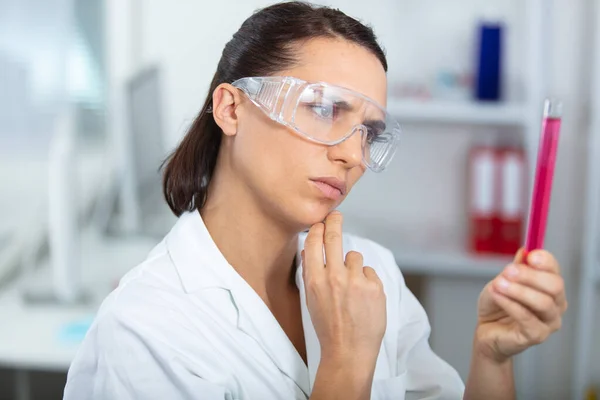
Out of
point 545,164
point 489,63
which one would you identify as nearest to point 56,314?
point 489,63

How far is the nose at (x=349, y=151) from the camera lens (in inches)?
43.4

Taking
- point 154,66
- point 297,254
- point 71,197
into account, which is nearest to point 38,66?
point 154,66

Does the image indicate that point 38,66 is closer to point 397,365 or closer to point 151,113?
point 151,113

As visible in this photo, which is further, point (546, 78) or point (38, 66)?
point (38, 66)

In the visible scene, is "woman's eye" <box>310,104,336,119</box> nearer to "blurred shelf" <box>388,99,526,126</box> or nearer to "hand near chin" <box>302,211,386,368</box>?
"hand near chin" <box>302,211,386,368</box>

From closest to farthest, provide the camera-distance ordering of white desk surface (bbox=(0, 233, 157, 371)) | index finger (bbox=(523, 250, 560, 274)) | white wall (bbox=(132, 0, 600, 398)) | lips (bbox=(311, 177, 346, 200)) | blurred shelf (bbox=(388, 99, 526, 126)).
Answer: index finger (bbox=(523, 250, 560, 274)), lips (bbox=(311, 177, 346, 200)), white desk surface (bbox=(0, 233, 157, 371)), blurred shelf (bbox=(388, 99, 526, 126)), white wall (bbox=(132, 0, 600, 398))

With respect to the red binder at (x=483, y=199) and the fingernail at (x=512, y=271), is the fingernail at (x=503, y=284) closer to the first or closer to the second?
the fingernail at (x=512, y=271)

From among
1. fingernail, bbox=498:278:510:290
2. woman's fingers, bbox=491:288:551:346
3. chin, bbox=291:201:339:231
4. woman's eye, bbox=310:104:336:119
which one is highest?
woman's eye, bbox=310:104:336:119

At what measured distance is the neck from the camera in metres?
1.20

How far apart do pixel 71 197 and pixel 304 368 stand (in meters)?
1.19

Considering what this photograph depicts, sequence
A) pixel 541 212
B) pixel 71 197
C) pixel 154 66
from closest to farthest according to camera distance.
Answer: pixel 541 212, pixel 71 197, pixel 154 66

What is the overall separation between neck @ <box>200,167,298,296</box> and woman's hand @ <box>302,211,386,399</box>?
15 centimetres

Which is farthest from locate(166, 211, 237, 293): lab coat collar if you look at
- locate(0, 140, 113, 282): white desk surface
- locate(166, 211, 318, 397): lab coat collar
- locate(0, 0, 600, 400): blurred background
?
locate(0, 140, 113, 282): white desk surface

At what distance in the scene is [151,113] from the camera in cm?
254
